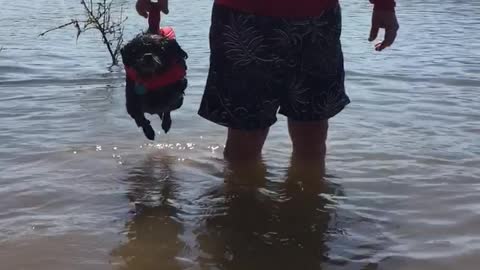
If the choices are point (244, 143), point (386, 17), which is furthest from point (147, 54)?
point (386, 17)

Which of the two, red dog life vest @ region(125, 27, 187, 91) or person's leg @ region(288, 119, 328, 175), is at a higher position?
red dog life vest @ region(125, 27, 187, 91)

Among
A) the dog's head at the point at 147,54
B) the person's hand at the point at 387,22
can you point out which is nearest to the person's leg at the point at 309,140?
the person's hand at the point at 387,22

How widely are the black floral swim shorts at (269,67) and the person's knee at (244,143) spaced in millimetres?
98

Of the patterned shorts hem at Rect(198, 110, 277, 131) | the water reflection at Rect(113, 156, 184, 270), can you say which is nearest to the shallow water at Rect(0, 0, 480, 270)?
the water reflection at Rect(113, 156, 184, 270)

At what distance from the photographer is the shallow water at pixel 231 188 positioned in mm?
2957

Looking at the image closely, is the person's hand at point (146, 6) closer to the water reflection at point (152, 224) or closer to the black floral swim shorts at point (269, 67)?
the black floral swim shorts at point (269, 67)

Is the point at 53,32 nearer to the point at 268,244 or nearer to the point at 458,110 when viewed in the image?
the point at 458,110

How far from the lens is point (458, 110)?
18.0ft

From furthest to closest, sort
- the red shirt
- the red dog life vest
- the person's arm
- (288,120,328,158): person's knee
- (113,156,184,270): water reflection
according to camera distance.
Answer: (288,120,328,158): person's knee → the person's arm → the red dog life vest → the red shirt → (113,156,184,270): water reflection

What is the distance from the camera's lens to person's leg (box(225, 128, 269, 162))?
11.2ft

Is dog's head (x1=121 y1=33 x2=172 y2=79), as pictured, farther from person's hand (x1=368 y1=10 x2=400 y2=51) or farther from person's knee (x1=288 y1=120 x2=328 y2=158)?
person's hand (x1=368 y1=10 x2=400 y2=51)

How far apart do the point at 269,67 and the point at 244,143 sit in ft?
1.41

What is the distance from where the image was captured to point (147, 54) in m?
3.21

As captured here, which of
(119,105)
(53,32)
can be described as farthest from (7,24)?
(119,105)
